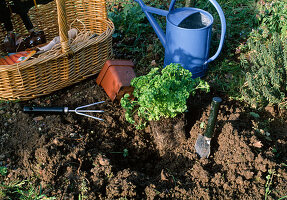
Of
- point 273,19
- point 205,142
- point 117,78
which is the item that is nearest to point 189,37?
point 117,78

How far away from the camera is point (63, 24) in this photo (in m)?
2.38

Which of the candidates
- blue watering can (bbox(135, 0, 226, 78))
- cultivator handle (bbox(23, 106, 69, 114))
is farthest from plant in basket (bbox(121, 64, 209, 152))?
cultivator handle (bbox(23, 106, 69, 114))

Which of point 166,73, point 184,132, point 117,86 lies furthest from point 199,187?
point 117,86

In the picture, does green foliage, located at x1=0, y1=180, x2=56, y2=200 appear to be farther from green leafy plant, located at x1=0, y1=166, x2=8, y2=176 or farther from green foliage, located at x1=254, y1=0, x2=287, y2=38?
green foliage, located at x1=254, y1=0, x2=287, y2=38

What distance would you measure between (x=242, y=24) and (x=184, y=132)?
1.92 m

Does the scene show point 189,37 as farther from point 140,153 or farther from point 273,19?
point 273,19

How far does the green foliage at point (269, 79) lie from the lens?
246cm

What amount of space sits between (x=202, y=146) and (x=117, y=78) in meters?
0.95

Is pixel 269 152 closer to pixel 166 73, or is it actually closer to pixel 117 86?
pixel 166 73

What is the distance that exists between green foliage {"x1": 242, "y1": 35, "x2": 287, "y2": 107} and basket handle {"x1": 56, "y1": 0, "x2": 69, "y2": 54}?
1.58 m

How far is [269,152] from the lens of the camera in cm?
209

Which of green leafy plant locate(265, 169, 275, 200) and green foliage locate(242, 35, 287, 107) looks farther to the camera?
green foliage locate(242, 35, 287, 107)

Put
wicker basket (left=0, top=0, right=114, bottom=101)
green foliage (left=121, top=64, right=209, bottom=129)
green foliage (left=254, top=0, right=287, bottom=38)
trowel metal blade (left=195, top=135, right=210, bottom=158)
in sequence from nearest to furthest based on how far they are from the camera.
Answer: green foliage (left=121, top=64, right=209, bottom=129)
trowel metal blade (left=195, top=135, right=210, bottom=158)
wicker basket (left=0, top=0, right=114, bottom=101)
green foliage (left=254, top=0, right=287, bottom=38)

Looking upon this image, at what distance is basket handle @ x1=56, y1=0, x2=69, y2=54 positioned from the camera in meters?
Result: 2.30
